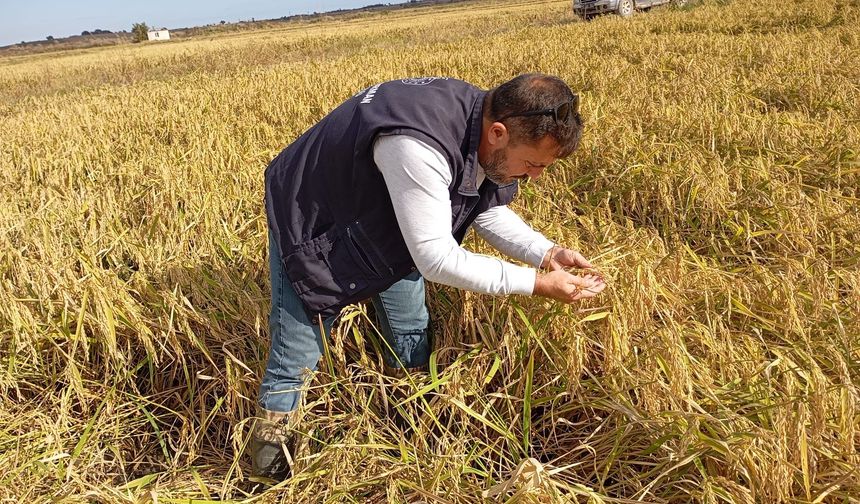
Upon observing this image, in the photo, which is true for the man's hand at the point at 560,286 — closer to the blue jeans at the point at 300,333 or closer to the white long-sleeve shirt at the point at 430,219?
the white long-sleeve shirt at the point at 430,219

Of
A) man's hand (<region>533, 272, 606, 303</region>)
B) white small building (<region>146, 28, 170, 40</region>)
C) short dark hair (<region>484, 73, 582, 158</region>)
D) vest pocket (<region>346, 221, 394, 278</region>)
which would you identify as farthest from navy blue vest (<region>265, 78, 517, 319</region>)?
white small building (<region>146, 28, 170, 40</region>)

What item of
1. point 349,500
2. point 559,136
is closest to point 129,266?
point 349,500

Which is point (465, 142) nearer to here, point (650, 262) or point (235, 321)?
point (650, 262)

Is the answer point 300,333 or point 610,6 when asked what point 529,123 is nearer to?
point 300,333

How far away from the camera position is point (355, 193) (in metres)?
1.59

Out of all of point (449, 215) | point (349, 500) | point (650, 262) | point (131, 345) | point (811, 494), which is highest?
point (449, 215)

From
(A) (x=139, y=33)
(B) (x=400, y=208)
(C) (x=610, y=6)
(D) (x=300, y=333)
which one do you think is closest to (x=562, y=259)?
(B) (x=400, y=208)

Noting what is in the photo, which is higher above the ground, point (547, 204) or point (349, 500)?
point (547, 204)

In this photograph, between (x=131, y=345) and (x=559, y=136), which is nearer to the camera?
(x=559, y=136)

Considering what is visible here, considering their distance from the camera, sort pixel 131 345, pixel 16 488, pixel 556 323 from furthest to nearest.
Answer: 1. pixel 131 345
2. pixel 556 323
3. pixel 16 488

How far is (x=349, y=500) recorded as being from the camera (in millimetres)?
1651

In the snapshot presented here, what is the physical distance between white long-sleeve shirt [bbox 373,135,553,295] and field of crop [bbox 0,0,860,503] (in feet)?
1.14

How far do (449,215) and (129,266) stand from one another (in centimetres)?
205

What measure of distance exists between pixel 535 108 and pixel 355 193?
21.7 inches
